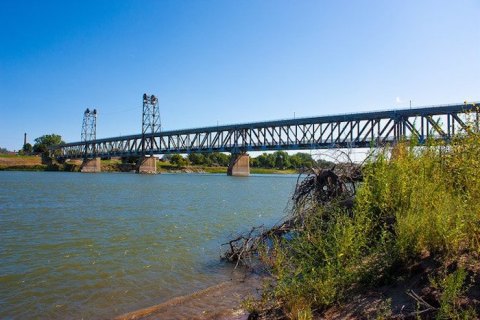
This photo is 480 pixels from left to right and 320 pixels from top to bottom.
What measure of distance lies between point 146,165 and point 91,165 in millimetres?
33364

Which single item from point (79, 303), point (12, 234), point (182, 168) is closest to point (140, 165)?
point (182, 168)

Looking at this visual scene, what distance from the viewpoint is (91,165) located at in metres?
154

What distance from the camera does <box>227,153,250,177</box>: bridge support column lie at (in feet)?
389

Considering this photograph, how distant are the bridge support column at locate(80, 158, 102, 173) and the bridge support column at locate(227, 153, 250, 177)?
220ft

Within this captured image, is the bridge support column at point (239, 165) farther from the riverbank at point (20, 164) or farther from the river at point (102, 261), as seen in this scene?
the river at point (102, 261)

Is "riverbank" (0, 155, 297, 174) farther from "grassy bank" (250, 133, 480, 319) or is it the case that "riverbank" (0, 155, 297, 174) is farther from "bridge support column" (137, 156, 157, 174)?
"grassy bank" (250, 133, 480, 319)

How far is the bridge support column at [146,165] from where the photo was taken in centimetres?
13412

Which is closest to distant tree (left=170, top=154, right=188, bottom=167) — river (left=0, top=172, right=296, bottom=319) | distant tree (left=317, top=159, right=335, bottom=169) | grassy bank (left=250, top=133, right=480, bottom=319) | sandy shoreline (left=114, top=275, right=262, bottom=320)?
river (left=0, top=172, right=296, bottom=319)

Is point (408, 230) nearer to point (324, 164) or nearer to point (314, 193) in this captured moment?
point (314, 193)

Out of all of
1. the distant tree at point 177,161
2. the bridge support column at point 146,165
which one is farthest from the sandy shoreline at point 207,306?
the distant tree at point 177,161

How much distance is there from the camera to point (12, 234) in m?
15.2

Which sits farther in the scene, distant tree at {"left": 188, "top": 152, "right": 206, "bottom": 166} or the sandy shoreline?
distant tree at {"left": 188, "top": 152, "right": 206, "bottom": 166}

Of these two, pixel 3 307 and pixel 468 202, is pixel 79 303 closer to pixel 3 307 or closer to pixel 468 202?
pixel 3 307

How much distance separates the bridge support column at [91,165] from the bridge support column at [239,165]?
220 feet
